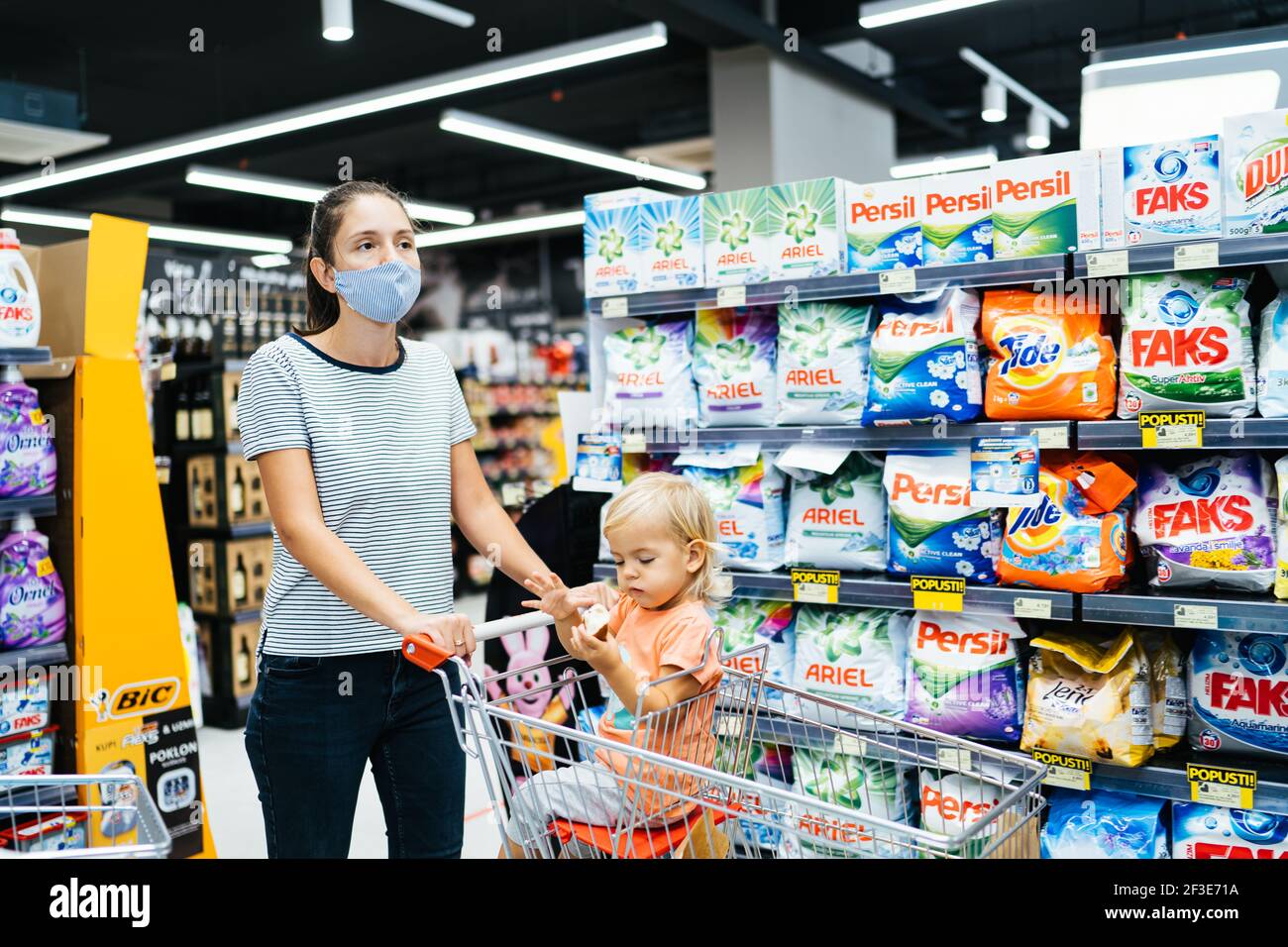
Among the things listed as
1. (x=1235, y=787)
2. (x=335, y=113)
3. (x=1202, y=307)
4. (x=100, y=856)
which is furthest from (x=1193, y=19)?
(x=100, y=856)

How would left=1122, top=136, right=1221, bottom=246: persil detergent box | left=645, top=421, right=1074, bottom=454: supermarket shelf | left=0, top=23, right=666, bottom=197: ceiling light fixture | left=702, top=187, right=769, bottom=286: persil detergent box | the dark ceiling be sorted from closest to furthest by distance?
left=1122, top=136, right=1221, bottom=246: persil detergent box
left=645, top=421, right=1074, bottom=454: supermarket shelf
left=702, top=187, right=769, bottom=286: persil detergent box
left=0, top=23, right=666, bottom=197: ceiling light fixture
the dark ceiling

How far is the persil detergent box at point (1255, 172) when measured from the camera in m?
2.66

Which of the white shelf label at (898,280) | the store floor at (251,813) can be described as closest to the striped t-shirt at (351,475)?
the white shelf label at (898,280)

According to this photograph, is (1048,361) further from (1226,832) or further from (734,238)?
(1226,832)

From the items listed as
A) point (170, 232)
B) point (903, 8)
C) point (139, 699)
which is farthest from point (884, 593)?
point (170, 232)

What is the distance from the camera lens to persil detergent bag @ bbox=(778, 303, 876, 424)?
10.7 ft

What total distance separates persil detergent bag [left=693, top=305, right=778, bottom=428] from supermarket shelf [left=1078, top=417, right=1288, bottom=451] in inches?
39.2

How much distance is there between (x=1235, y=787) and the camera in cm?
273

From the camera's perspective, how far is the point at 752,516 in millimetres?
3434

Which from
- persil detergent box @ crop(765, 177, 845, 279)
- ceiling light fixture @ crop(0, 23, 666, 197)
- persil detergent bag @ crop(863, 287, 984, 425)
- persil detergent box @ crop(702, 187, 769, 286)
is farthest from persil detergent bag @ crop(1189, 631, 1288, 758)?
ceiling light fixture @ crop(0, 23, 666, 197)

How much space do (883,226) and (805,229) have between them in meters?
0.23

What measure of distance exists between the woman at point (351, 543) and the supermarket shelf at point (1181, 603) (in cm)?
159

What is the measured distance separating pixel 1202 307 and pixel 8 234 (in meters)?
3.51

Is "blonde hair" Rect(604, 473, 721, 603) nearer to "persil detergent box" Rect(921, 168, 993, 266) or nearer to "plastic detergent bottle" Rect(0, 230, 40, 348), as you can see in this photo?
"persil detergent box" Rect(921, 168, 993, 266)
